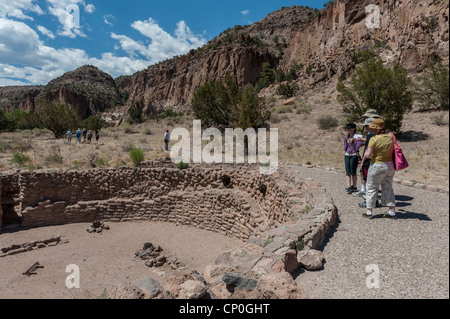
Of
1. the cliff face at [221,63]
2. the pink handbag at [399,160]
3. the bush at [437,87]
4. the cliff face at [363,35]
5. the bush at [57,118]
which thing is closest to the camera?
the bush at [437,87]

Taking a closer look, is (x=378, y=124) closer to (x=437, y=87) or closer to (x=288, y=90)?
(x=437, y=87)

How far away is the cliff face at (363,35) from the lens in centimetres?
2177

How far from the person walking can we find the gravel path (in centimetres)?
35

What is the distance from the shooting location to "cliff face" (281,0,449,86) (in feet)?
71.4

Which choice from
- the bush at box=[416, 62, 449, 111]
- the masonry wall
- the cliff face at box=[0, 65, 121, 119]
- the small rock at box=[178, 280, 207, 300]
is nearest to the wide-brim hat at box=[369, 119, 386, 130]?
the bush at box=[416, 62, 449, 111]

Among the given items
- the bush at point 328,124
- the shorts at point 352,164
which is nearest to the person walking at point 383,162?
the shorts at point 352,164

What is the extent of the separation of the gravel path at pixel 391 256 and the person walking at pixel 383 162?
351 millimetres

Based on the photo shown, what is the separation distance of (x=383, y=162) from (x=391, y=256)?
5.00ft

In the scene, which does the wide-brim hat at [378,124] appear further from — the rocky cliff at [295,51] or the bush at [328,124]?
the bush at [328,124]

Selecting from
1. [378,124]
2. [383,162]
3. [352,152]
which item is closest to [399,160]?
[383,162]

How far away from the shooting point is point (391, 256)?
2906 mm

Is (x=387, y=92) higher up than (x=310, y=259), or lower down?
higher up

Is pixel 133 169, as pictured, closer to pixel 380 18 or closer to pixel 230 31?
pixel 380 18

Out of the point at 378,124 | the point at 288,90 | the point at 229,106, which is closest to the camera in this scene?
Result: the point at 378,124
